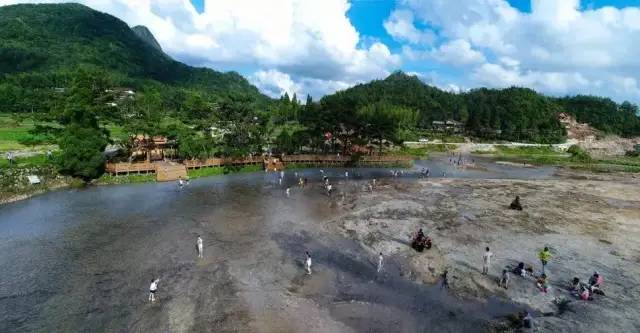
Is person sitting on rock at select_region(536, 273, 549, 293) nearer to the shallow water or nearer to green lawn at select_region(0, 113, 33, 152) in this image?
the shallow water

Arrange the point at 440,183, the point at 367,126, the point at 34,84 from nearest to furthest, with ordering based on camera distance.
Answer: the point at 440,183, the point at 367,126, the point at 34,84

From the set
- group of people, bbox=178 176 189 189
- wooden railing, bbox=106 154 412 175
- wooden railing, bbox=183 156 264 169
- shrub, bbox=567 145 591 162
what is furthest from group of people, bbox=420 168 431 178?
shrub, bbox=567 145 591 162

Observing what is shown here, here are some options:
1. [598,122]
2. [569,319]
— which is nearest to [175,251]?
[569,319]

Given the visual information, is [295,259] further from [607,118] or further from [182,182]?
[607,118]

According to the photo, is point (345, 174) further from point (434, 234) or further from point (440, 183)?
point (434, 234)

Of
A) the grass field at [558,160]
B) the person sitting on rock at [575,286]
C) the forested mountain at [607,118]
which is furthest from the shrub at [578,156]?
the person sitting on rock at [575,286]

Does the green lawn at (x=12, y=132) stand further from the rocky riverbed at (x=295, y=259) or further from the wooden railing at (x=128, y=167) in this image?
the rocky riverbed at (x=295, y=259)
